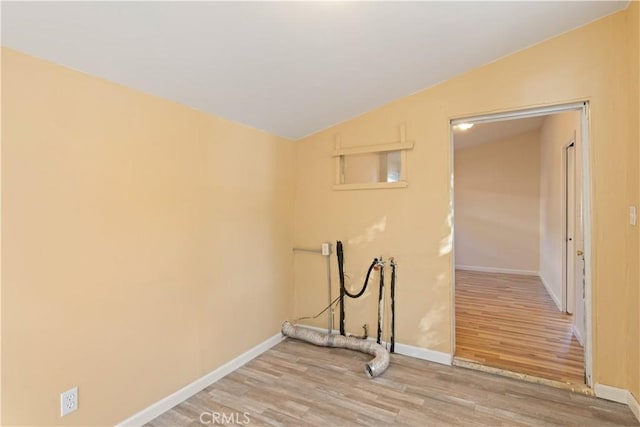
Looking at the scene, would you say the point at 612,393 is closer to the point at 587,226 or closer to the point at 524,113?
the point at 587,226

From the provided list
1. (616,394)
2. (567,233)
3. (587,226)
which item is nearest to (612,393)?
(616,394)

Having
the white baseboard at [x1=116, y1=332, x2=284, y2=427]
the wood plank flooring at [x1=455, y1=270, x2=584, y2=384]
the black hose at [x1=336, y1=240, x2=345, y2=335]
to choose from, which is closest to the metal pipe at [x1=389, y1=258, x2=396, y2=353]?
the black hose at [x1=336, y1=240, x2=345, y2=335]

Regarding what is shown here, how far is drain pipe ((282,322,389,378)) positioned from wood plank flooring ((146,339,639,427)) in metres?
0.09

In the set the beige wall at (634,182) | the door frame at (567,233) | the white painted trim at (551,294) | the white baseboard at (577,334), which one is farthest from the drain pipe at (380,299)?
the white painted trim at (551,294)

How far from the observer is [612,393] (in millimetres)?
2221

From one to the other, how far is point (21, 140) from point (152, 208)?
29.4 inches

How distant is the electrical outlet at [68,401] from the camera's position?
167 cm

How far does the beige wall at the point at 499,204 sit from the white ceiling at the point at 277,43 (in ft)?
15.7

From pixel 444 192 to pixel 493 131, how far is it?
13.3ft

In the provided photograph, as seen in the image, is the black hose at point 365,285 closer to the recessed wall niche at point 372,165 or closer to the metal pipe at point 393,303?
the metal pipe at point 393,303

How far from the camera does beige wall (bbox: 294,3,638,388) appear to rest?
2.22m

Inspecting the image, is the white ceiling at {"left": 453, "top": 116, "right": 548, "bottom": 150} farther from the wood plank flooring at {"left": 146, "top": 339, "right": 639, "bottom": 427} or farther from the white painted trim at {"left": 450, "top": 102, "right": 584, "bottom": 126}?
the wood plank flooring at {"left": 146, "top": 339, "right": 639, "bottom": 427}

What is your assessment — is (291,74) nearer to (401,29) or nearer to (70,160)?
(401,29)

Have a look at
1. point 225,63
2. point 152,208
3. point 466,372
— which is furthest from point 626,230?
point 152,208
